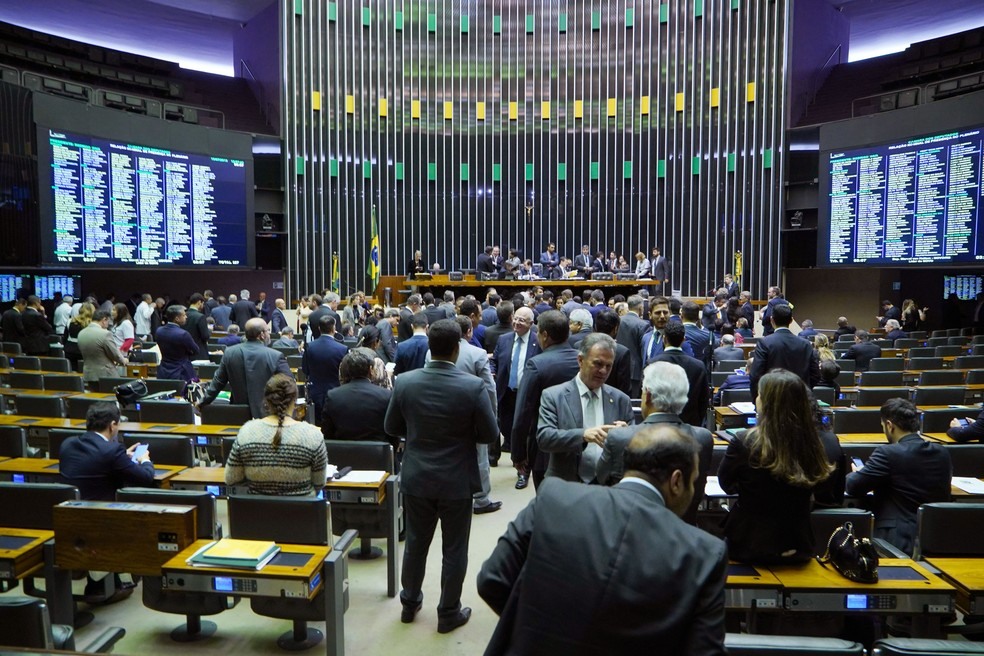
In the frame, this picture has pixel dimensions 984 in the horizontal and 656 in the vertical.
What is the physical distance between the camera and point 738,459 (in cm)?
288

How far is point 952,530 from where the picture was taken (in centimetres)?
316

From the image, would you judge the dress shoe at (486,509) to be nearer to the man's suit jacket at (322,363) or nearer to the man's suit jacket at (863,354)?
the man's suit jacket at (322,363)

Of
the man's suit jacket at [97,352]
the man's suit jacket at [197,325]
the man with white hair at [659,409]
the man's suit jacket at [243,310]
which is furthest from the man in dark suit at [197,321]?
the man with white hair at [659,409]

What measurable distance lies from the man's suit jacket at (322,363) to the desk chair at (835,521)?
12.7ft

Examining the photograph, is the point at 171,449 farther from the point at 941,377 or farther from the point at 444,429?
the point at 941,377

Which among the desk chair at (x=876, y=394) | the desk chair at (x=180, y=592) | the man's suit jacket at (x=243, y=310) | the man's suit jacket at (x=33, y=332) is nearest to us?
the desk chair at (x=180, y=592)

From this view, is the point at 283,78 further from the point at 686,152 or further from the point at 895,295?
the point at 895,295

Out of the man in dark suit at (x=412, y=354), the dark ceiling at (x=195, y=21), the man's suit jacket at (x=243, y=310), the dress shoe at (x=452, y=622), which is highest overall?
the dark ceiling at (x=195, y=21)

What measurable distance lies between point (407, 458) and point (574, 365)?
102cm

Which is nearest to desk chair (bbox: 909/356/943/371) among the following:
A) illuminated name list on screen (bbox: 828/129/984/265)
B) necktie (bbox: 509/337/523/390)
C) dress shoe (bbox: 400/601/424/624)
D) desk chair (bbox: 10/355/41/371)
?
illuminated name list on screen (bbox: 828/129/984/265)

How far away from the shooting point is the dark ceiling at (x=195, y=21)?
18.4 m

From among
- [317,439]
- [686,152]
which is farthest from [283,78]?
[317,439]

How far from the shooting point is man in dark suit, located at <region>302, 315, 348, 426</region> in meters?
6.00

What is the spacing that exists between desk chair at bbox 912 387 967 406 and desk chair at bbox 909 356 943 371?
263cm
